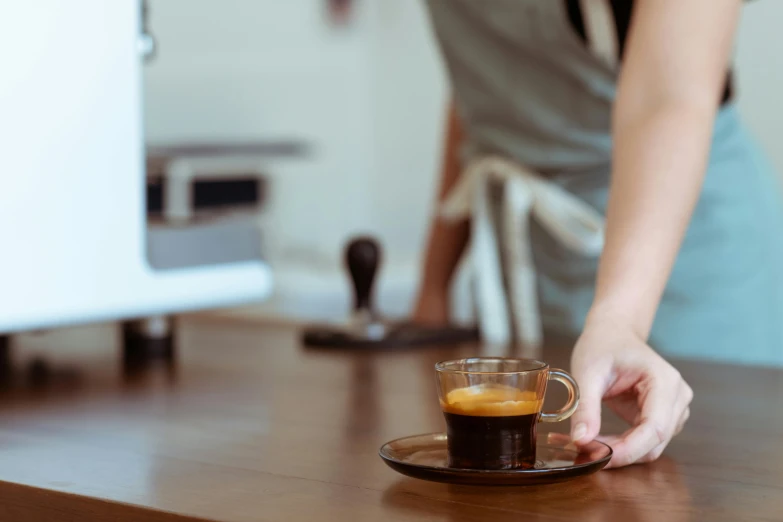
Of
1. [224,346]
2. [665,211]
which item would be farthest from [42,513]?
[224,346]

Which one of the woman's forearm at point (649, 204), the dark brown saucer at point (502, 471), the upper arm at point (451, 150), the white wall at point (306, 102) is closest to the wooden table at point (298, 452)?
the dark brown saucer at point (502, 471)

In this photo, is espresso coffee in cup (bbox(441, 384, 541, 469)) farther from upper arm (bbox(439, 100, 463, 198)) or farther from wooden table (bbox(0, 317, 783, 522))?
upper arm (bbox(439, 100, 463, 198))

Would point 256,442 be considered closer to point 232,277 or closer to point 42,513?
point 42,513

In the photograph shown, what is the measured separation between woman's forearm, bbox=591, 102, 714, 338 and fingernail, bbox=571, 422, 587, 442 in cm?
13

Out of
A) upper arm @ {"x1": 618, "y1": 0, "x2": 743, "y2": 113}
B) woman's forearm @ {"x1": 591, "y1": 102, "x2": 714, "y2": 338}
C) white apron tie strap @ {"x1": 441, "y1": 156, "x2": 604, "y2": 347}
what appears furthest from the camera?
white apron tie strap @ {"x1": 441, "y1": 156, "x2": 604, "y2": 347}

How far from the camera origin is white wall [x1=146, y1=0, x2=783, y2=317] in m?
3.99

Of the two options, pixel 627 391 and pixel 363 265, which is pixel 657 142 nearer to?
pixel 627 391

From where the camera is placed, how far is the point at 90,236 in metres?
1.17

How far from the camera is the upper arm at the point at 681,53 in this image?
40.5 inches

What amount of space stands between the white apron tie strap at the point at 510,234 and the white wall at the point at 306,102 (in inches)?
91.7

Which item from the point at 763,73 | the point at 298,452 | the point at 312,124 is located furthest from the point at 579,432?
the point at 312,124

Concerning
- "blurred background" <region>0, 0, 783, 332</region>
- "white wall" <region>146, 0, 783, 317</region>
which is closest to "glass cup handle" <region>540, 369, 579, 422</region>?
"blurred background" <region>0, 0, 783, 332</region>

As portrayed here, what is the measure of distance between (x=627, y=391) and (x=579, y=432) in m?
0.10

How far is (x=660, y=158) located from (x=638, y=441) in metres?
0.31
